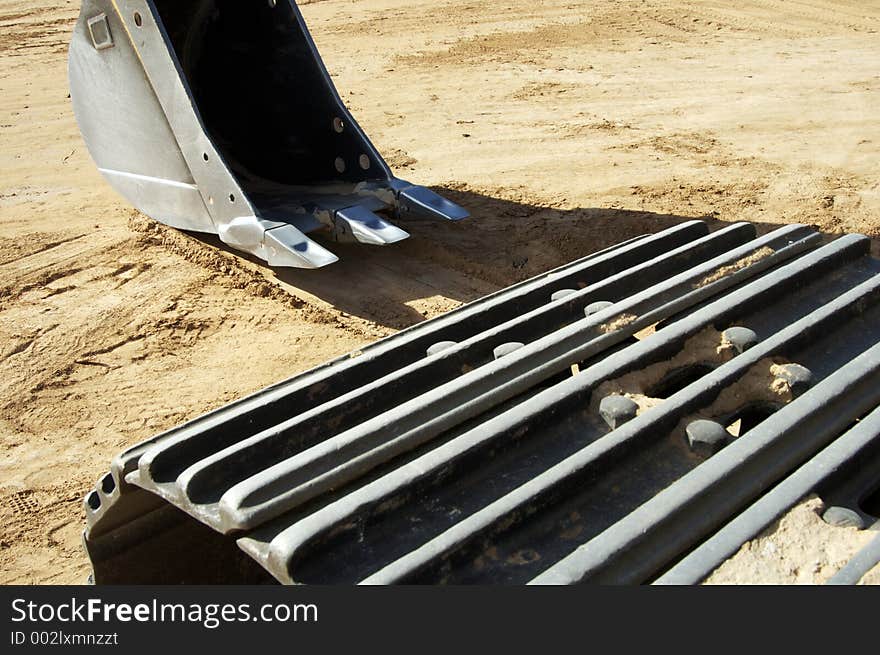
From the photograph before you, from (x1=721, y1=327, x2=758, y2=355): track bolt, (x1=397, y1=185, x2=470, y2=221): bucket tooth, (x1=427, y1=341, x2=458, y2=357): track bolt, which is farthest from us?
(x1=397, y1=185, x2=470, y2=221): bucket tooth

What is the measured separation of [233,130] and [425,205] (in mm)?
1601

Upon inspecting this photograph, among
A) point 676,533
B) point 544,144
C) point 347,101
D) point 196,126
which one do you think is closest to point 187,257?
point 196,126

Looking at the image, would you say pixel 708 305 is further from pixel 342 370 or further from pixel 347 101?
pixel 347 101

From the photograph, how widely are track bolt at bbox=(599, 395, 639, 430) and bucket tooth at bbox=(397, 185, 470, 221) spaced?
3.13m

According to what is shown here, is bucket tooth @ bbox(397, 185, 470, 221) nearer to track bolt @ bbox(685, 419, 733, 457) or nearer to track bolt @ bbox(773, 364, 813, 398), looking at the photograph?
track bolt @ bbox(773, 364, 813, 398)

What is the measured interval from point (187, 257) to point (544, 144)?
9.66 ft

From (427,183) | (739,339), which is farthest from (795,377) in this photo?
(427,183)

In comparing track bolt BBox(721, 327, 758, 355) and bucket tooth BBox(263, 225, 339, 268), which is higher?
track bolt BBox(721, 327, 758, 355)

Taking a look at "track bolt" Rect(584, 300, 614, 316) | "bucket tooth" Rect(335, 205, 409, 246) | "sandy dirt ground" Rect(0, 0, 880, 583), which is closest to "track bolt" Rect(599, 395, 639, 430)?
"sandy dirt ground" Rect(0, 0, 880, 583)

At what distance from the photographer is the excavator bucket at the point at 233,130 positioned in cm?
490

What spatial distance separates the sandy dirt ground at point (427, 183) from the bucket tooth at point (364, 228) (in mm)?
224

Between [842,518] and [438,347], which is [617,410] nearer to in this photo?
[842,518]

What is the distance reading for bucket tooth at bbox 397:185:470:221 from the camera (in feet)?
16.8

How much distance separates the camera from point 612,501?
72.7 inches
